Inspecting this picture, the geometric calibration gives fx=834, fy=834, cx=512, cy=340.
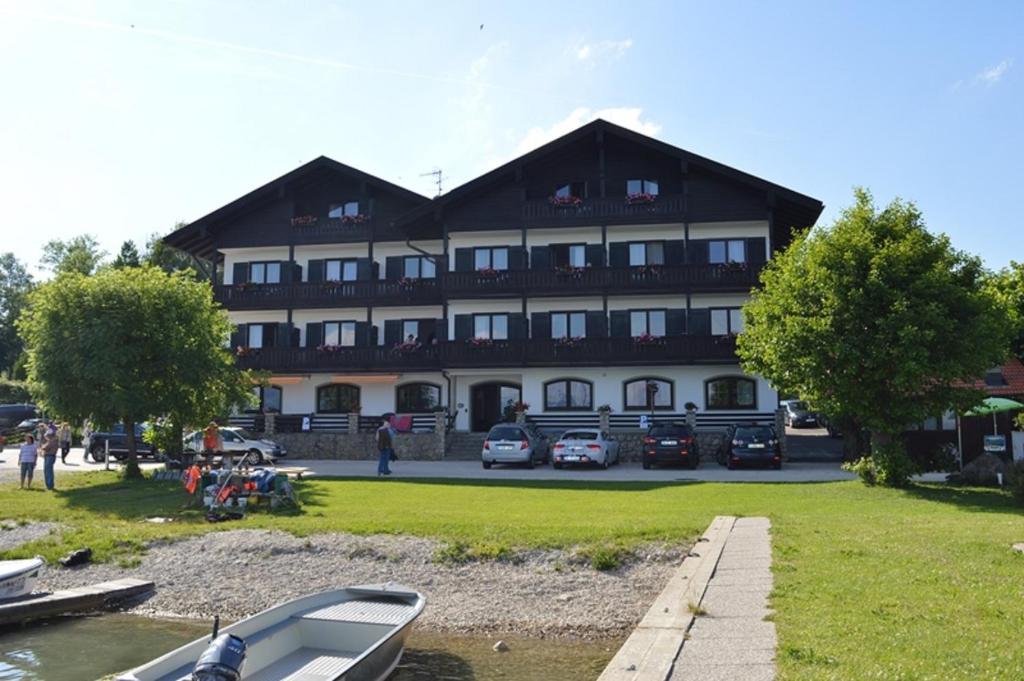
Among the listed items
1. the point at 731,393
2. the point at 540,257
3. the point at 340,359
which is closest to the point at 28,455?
the point at 340,359

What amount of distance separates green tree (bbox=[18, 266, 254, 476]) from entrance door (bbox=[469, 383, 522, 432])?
49.3ft

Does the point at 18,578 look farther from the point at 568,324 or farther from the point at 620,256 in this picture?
the point at 620,256

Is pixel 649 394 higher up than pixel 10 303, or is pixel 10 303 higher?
pixel 10 303

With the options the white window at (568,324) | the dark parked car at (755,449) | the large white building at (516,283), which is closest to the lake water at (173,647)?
the dark parked car at (755,449)

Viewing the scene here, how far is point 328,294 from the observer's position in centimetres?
4000

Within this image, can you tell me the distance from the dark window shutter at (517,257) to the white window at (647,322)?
17.9 feet

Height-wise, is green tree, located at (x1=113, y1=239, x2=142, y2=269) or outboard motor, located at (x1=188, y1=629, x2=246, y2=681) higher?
green tree, located at (x1=113, y1=239, x2=142, y2=269)

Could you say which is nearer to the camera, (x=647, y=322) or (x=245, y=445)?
(x=245, y=445)

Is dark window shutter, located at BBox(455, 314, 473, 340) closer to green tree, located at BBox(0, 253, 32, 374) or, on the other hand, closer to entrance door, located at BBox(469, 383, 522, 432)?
entrance door, located at BBox(469, 383, 522, 432)

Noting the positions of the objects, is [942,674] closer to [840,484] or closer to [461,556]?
[461,556]

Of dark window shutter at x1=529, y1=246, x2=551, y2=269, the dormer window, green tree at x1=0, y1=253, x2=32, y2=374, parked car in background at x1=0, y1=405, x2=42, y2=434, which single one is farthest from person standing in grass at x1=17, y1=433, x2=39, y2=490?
green tree at x1=0, y1=253, x2=32, y2=374

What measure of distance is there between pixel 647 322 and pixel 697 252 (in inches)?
149

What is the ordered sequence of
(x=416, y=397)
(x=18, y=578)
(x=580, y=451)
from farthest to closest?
(x=416, y=397), (x=580, y=451), (x=18, y=578)

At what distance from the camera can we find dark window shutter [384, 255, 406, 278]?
134 feet
